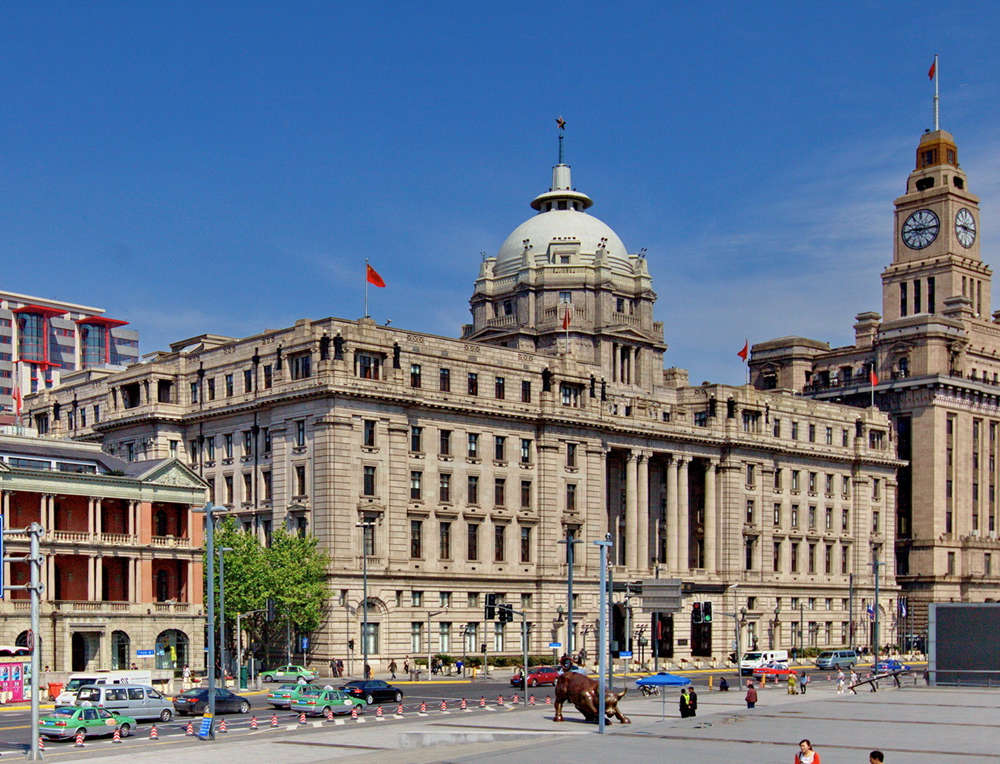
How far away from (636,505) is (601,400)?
9724 mm

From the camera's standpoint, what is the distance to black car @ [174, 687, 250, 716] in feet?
243

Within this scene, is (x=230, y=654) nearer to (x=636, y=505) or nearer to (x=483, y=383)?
(x=483, y=383)

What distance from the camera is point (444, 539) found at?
4528 inches

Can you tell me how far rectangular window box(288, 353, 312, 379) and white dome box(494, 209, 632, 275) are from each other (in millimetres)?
38077

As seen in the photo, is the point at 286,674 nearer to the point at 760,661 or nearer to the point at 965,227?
the point at 760,661

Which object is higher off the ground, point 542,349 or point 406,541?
point 542,349

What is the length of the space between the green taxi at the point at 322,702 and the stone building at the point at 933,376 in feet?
328

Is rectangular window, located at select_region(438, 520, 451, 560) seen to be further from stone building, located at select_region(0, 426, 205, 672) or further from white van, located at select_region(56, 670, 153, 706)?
white van, located at select_region(56, 670, 153, 706)

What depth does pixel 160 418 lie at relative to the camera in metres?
120

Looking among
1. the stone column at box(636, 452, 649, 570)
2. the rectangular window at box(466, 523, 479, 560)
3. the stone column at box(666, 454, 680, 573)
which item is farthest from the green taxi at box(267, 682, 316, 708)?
the stone column at box(666, 454, 680, 573)

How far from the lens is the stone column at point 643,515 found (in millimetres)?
129500

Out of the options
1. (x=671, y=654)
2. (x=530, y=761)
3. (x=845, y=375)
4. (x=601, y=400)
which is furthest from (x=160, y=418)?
(x=845, y=375)

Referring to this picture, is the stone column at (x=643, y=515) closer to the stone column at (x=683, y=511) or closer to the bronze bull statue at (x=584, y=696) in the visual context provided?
the stone column at (x=683, y=511)

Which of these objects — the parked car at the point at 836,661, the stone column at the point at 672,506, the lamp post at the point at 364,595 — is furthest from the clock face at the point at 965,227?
the lamp post at the point at 364,595
